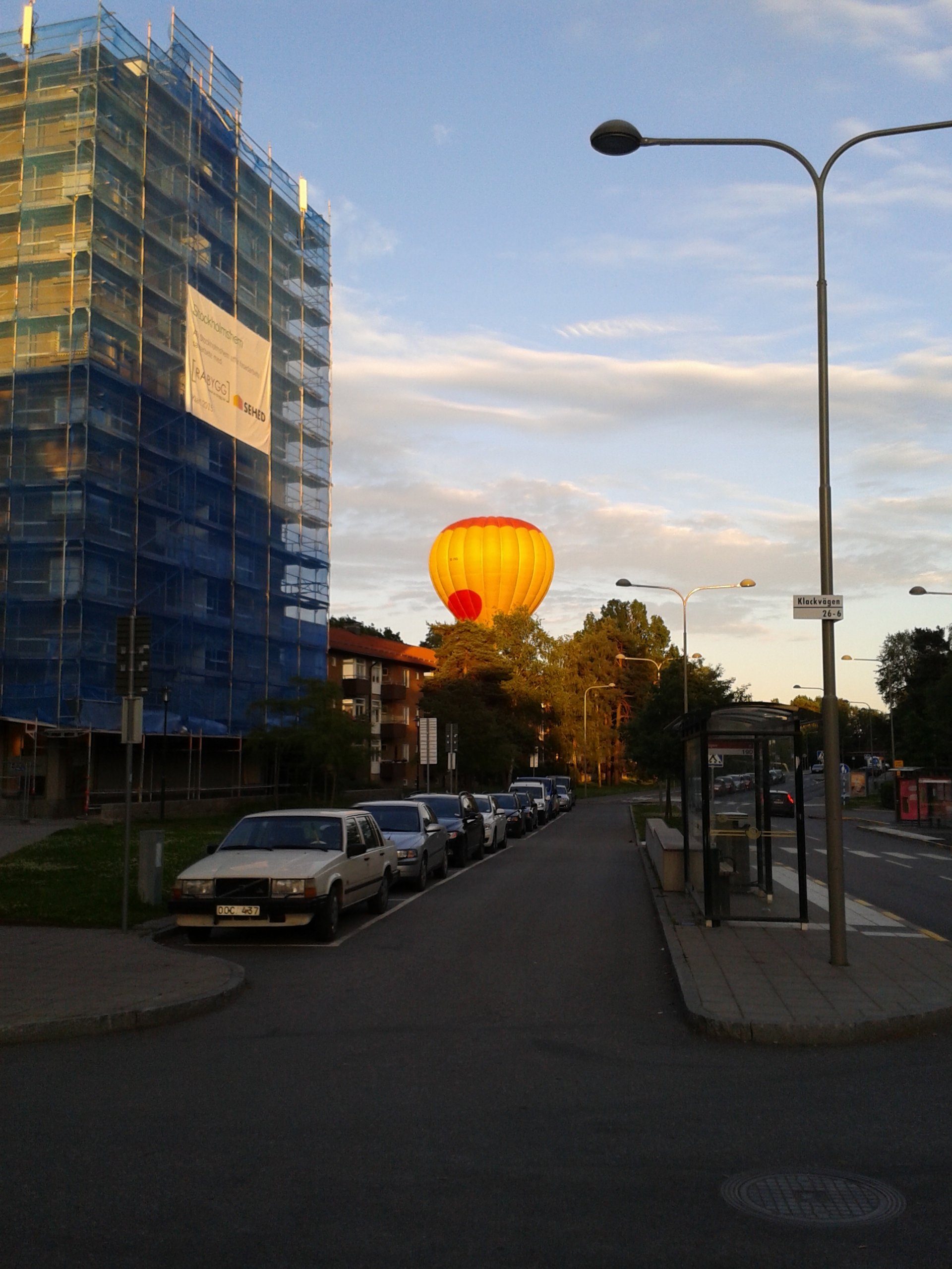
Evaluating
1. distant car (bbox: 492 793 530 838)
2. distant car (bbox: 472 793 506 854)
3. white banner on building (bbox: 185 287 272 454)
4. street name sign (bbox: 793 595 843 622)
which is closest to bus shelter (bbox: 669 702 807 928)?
street name sign (bbox: 793 595 843 622)

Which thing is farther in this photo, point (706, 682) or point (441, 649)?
point (441, 649)

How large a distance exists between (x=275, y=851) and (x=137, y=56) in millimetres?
34129

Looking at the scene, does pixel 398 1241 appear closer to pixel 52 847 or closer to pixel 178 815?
pixel 52 847

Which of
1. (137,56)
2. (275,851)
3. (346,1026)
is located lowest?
(346,1026)

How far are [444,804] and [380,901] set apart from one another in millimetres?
9736

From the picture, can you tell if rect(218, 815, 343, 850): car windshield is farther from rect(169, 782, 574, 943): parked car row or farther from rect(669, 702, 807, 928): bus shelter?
rect(669, 702, 807, 928): bus shelter

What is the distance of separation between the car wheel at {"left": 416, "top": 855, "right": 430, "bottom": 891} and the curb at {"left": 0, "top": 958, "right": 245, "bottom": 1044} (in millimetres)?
Answer: 9425

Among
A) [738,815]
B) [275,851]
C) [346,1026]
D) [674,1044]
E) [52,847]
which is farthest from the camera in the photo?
[52,847]

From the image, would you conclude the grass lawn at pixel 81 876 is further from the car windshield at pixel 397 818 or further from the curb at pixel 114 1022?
the curb at pixel 114 1022

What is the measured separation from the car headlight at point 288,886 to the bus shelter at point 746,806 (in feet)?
14.4

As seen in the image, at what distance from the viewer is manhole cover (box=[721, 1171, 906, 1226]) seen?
16.2 feet

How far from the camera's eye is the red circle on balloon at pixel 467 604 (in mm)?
77312

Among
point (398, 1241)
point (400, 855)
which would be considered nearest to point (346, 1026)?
point (398, 1241)

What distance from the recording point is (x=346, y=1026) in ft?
29.4
